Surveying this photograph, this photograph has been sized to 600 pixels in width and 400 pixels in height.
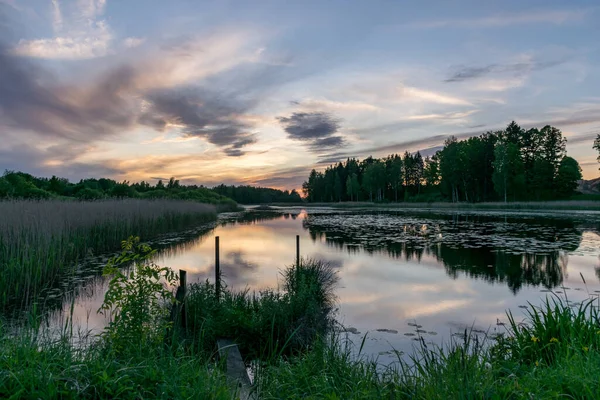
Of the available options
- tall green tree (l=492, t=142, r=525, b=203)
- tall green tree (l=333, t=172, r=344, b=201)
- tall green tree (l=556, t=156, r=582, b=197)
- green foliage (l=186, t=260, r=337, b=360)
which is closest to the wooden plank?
green foliage (l=186, t=260, r=337, b=360)

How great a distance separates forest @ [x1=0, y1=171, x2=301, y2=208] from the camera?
24.3m

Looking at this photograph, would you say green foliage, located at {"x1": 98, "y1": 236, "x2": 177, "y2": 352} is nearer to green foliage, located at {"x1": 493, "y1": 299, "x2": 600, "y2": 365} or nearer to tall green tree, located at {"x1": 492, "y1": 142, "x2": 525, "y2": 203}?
green foliage, located at {"x1": 493, "y1": 299, "x2": 600, "y2": 365}

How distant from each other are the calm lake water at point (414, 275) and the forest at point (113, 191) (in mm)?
9358

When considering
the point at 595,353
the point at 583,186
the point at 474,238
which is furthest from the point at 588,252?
the point at 583,186

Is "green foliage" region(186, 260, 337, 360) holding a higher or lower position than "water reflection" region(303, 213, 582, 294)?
higher

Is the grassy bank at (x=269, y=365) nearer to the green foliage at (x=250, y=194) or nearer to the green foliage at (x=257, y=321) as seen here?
the green foliage at (x=257, y=321)

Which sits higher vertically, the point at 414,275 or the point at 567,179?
the point at 567,179

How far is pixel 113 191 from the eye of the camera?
37.3m

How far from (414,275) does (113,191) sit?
1368 inches

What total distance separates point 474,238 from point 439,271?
8.19 meters

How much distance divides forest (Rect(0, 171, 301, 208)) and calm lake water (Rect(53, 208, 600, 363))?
9.36 meters

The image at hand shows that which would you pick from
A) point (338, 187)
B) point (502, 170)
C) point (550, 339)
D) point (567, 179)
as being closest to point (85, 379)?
point (550, 339)

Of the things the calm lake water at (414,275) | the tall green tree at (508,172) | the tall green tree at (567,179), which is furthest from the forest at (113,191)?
the tall green tree at (567,179)

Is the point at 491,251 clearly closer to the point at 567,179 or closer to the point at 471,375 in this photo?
the point at 471,375
